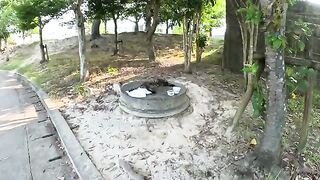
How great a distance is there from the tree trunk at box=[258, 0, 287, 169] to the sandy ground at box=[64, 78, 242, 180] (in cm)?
60

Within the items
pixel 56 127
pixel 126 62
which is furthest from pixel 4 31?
pixel 56 127

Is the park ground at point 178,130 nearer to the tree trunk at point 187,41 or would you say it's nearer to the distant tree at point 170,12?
the tree trunk at point 187,41

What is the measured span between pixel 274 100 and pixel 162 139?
6.25ft

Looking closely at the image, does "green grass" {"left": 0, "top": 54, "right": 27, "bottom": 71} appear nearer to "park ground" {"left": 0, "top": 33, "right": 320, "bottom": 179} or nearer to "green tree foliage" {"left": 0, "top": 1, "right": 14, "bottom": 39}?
"green tree foliage" {"left": 0, "top": 1, "right": 14, "bottom": 39}

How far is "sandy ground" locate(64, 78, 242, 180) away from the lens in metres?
4.51

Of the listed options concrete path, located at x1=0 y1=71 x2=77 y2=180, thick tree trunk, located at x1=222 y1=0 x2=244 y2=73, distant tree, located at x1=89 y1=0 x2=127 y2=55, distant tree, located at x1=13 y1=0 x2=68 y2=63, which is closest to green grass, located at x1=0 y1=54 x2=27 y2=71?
distant tree, located at x1=13 y1=0 x2=68 y2=63

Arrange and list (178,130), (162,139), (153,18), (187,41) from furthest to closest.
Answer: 1. (153,18)
2. (187,41)
3. (178,130)
4. (162,139)

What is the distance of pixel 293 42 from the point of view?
4.27 m

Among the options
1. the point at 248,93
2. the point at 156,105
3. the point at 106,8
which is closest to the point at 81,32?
the point at 106,8

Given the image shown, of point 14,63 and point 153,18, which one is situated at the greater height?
point 153,18

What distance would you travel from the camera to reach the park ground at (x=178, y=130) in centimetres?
450

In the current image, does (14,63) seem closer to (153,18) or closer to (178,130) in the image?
(153,18)

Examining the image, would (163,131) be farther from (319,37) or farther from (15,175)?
(319,37)

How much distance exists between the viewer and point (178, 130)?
5344 mm
